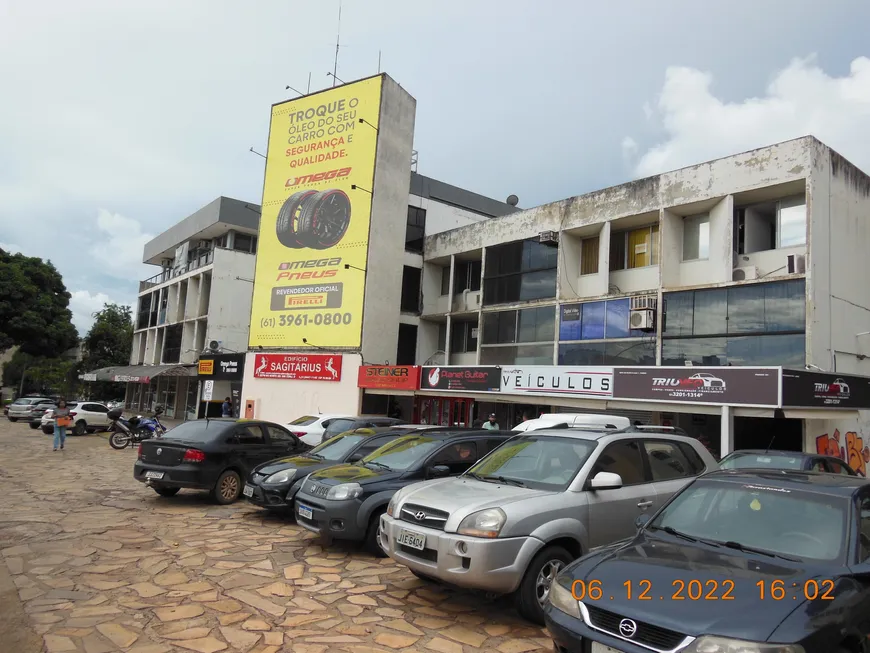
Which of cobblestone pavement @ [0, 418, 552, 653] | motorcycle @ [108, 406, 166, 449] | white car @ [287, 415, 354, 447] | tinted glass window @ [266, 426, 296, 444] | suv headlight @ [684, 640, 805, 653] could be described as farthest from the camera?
motorcycle @ [108, 406, 166, 449]

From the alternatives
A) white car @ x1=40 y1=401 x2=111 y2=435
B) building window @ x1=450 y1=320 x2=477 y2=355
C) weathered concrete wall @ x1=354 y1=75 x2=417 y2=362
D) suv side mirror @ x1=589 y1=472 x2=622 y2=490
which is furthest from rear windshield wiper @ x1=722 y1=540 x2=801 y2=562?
white car @ x1=40 y1=401 x2=111 y2=435

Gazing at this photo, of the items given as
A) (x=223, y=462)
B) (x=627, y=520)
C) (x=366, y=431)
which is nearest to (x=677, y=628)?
(x=627, y=520)

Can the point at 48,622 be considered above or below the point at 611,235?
below

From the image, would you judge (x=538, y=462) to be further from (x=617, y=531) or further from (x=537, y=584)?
(x=537, y=584)

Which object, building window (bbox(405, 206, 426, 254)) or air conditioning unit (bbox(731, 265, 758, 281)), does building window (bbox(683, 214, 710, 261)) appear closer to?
air conditioning unit (bbox(731, 265, 758, 281))

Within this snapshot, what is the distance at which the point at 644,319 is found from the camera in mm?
18344

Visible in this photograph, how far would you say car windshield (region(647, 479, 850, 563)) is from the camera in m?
3.94

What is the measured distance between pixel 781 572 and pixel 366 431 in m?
7.98

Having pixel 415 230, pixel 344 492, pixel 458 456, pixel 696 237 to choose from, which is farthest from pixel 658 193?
pixel 344 492

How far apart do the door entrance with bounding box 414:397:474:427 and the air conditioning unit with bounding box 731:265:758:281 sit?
936cm

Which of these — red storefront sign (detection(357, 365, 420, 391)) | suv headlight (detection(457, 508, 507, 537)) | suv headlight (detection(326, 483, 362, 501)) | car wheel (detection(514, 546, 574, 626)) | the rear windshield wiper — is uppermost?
red storefront sign (detection(357, 365, 420, 391))

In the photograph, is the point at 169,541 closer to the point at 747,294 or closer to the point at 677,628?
the point at 677,628

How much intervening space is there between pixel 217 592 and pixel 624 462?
13.9 feet

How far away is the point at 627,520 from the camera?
598 cm
